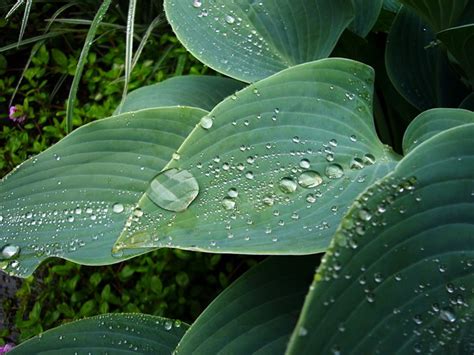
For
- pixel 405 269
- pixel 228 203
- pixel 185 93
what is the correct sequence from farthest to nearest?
pixel 185 93 < pixel 228 203 < pixel 405 269

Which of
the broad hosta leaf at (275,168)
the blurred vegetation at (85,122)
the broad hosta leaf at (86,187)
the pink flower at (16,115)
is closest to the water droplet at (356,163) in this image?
the broad hosta leaf at (275,168)

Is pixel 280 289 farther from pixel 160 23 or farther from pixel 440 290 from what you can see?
pixel 160 23

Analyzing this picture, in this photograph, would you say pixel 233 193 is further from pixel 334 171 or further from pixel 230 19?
pixel 230 19

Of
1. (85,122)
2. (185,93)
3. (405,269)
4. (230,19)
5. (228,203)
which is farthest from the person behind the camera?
(85,122)

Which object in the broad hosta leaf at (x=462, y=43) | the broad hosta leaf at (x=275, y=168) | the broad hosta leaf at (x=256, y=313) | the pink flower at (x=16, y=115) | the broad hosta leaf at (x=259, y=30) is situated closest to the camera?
the broad hosta leaf at (x=275, y=168)

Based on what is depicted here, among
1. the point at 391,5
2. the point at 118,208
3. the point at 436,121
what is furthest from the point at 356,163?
the point at 391,5

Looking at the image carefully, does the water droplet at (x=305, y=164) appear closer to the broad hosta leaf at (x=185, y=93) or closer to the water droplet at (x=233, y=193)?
A: the water droplet at (x=233, y=193)
